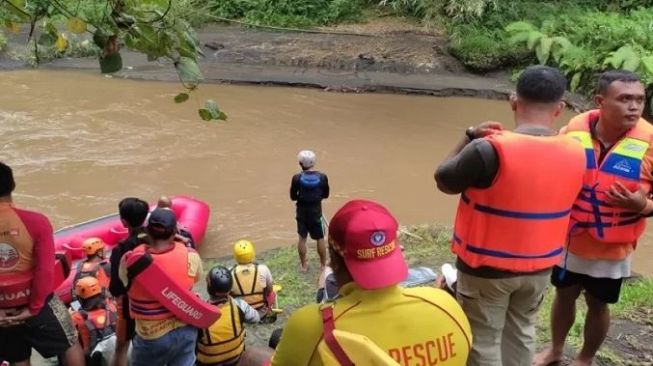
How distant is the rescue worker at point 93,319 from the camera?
4520 mm

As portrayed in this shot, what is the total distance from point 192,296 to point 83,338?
1.32 meters

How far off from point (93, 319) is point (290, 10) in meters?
17.2

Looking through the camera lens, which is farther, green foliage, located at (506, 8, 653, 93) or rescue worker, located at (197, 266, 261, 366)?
green foliage, located at (506, 8, 653, 93)

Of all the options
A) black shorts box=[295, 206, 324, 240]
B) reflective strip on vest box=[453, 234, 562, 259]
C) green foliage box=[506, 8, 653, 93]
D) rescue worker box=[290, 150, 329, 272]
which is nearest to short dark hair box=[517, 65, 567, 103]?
reflective strip on vest box=[453, 234, 562, 259]

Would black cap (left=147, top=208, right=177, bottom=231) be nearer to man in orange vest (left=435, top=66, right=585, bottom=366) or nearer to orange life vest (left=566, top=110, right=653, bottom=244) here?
man in orange vest (left=435, top=66, right=585, bottom=366)

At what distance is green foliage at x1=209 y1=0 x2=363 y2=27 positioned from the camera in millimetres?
20516

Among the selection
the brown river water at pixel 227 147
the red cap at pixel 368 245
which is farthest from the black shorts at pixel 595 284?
the brown river water at pixel 227 147

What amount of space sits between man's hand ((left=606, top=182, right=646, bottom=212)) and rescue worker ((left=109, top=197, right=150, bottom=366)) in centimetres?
233

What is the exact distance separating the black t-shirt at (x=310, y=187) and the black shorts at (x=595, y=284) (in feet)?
12.2

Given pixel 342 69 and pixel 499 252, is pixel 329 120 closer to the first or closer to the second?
pixel 342 69

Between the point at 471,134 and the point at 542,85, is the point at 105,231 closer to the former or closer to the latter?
the point at 471,134

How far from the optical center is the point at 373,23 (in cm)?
2041

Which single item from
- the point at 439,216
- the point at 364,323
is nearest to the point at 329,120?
the point at 439,216

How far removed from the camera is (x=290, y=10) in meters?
20.9
